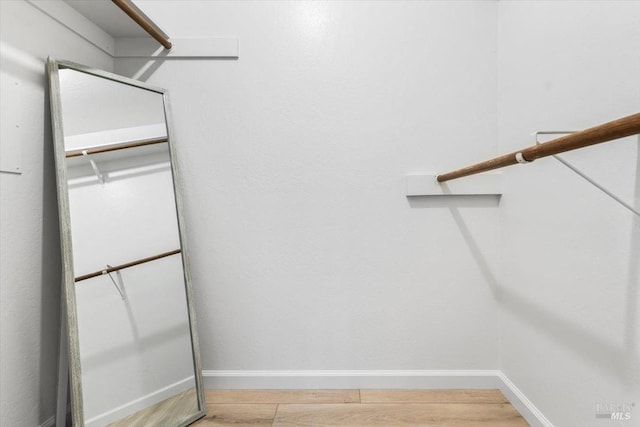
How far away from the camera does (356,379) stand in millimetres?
1522

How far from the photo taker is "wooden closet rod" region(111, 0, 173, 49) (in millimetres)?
1213

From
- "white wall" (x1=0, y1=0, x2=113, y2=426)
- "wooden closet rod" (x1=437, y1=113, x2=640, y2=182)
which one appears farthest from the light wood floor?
"wooden closet rod" (x1=437, y1=113, x2=640, y2=182)

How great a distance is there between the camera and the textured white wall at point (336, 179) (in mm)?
1510

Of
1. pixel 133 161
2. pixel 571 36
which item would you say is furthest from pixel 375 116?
pixel 133 161

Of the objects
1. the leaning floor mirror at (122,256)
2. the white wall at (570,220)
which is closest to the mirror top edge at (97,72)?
the leaning floor mirror at (122,256)

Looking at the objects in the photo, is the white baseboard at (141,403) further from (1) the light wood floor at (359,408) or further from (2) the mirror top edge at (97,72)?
(2) the mirror top edge at (97,72)

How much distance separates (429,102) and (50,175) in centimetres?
156

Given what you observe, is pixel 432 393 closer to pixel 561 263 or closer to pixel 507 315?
pixel 507 315

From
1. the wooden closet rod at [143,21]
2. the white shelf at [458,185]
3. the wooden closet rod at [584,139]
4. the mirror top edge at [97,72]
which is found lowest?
the white shelf at [458,185]

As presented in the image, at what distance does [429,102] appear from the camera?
151 centimetres
